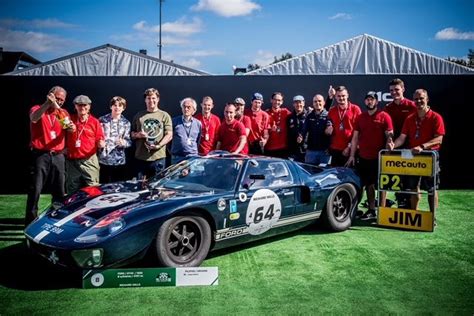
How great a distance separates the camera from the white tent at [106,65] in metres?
14.7

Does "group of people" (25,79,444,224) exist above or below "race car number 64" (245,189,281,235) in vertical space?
above

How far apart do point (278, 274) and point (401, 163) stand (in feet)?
8.61

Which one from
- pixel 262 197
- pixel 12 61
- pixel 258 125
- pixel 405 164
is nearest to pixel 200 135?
pixel 258 125

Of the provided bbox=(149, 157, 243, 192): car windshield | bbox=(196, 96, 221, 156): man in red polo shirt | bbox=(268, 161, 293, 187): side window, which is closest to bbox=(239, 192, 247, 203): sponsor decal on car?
bbox=(149, 157, 243, 192): car windshield

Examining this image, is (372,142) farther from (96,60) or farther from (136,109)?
(96,60)

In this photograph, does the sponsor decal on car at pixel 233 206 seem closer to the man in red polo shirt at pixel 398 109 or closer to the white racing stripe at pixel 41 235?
the white racing stripe at pixel 41 235

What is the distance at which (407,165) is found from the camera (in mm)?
5070

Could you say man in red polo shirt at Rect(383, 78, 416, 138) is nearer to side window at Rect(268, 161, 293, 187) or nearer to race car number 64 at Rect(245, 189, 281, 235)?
side window at Rect(268, 161, 293, 187)

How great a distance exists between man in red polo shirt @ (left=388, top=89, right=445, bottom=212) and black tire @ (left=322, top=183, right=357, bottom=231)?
81 centimetres

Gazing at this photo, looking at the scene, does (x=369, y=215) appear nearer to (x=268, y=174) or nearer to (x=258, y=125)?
(x=268, y=174)

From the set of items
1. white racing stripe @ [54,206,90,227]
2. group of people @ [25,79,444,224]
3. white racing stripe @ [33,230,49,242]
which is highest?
group of people @ [25,79,444,224]

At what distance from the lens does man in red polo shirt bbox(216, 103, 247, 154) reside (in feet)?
18.6

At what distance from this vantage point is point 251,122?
263 inches

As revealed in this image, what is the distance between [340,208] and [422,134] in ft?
4.81
